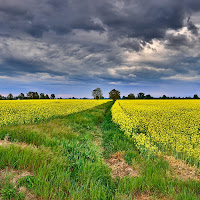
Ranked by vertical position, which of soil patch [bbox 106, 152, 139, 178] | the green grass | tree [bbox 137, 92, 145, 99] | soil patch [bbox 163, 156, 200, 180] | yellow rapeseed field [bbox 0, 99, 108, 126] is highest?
tree [bbox 137, 92, 145, 99]

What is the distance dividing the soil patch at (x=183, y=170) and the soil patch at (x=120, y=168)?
55.5 inches

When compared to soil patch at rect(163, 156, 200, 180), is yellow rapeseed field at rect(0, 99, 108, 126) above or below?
above

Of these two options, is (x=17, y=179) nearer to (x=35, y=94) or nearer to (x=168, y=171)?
(x=168, y=171)

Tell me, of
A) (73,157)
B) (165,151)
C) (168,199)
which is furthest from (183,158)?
(73,157)

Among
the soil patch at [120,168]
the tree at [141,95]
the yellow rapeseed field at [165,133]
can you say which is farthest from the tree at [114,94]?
the soil patch at [120,168]

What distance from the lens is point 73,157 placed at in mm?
5184

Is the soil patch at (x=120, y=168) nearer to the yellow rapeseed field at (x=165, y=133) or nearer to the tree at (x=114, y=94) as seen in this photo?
the yellow rapeseed field at (x=165, y=133)

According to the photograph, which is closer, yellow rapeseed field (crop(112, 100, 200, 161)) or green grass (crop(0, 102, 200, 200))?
green grass (crop(0, 102, 200, 200))

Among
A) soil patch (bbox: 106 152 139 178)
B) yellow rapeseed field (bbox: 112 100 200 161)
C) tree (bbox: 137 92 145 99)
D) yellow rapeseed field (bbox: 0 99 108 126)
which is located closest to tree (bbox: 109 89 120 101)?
tree (bbox: 137 92 145 99)

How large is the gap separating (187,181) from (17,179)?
16.0 feet

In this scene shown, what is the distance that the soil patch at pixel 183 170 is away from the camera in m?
4.69

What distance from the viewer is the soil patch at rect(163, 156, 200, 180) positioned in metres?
4.69

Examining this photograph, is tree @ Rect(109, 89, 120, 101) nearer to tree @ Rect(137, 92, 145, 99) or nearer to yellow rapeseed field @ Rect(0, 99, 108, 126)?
tree @ Rect(137, 92, 145, 99)

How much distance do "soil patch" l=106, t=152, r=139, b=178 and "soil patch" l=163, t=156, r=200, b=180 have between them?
4.62ft
